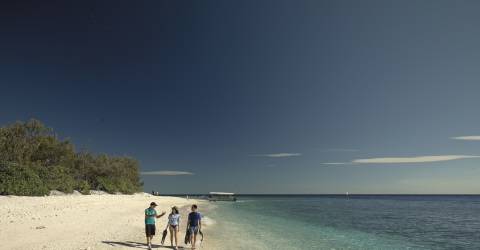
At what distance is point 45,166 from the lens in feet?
188

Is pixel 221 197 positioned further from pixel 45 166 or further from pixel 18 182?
pixel 18 182

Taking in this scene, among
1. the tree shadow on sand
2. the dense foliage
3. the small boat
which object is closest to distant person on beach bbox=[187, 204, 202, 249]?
the tree shadow on sand

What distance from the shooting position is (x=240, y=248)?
1984 cm

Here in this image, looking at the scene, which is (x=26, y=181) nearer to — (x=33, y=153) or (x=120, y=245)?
(x=33, y=153)

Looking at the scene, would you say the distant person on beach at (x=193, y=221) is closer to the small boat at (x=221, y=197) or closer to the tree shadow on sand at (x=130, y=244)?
the tree shadow on sand at (x=130, y=244)

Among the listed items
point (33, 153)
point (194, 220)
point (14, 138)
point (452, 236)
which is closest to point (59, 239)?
point (194, 220)

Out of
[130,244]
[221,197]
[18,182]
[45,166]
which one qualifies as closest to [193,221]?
[130,244]

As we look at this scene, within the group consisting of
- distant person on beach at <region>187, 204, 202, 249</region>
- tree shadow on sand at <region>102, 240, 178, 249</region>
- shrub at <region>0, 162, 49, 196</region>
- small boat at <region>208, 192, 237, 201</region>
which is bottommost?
small boat at <region>208, 192, 237, 201</region>

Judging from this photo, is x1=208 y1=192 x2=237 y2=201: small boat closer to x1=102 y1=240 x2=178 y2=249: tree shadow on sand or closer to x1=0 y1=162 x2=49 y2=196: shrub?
x1=0 y1=162 x2=49 y2=196: shrub

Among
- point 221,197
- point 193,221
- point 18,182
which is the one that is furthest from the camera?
point 221,197

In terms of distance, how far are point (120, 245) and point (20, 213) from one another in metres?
12.5

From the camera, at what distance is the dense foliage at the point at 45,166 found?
1484 inches

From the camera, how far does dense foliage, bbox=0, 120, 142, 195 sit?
37.7 m

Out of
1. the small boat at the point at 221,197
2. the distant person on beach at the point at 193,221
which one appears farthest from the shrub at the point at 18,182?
the small boat at the point at 221,197
